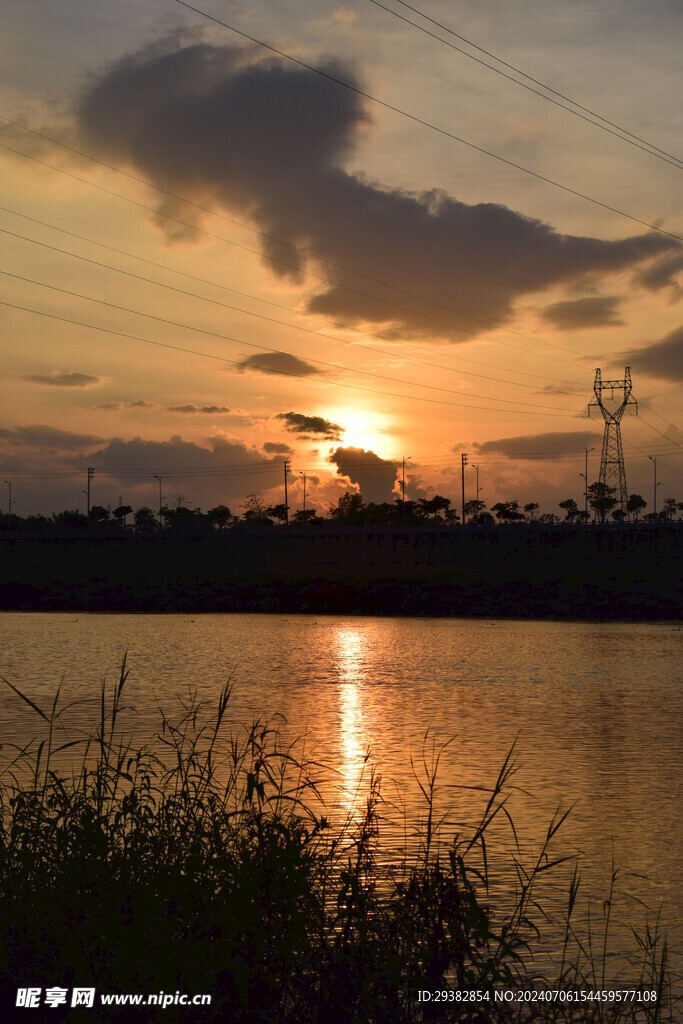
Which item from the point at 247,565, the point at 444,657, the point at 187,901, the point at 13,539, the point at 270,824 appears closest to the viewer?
the point at 187,901

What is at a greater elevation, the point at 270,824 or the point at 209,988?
the point at 270,824

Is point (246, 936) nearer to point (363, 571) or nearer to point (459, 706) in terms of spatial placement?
point (459, 706)

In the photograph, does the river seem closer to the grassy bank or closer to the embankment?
the grassy bank

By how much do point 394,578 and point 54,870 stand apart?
12001 centimetres

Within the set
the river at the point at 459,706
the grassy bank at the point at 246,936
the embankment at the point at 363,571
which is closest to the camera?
the grassy bank at the point at 246,936

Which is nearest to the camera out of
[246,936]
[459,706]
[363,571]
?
[246,936]

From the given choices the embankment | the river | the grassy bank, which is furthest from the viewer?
the embankment

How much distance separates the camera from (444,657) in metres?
61.4

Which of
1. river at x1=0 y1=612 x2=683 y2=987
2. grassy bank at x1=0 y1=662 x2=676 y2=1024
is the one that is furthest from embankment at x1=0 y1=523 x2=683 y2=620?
grassy bank at x1=0 y1=662 x2=676 y2=1024

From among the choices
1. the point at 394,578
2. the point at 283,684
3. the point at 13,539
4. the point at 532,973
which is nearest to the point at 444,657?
the point at 283,684

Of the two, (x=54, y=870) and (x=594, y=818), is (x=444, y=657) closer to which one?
(x=594, y=818)

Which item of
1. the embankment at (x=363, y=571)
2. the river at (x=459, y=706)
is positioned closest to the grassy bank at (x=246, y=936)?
the river at (x=459, y=706)

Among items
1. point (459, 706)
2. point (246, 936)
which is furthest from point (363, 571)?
point (246, 936)

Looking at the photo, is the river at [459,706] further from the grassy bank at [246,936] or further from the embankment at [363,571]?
the embankment at [363,571]
